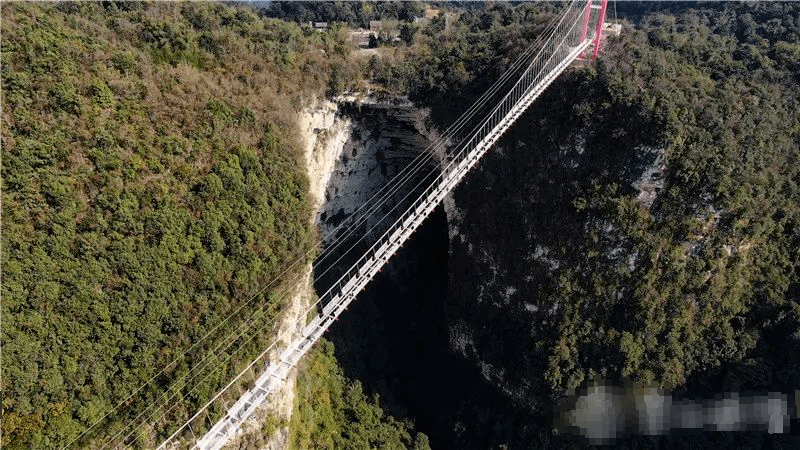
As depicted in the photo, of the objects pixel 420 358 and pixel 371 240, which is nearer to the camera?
pixel 420 358

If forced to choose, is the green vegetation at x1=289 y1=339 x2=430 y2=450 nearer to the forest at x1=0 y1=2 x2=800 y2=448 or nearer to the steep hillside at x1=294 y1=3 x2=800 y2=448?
the forest at x1=0 y1=2 x2=800 y2=448

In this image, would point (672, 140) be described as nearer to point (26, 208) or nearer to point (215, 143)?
point (215, 143)

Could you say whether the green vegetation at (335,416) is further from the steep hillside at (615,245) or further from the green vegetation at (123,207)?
the green vegetation at (123,207)

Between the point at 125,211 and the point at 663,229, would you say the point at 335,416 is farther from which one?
the point at 663,229

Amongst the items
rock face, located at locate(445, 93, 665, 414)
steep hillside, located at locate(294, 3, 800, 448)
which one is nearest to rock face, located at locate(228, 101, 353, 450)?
steep hillside, located at locate(294, 3, 800, 448)

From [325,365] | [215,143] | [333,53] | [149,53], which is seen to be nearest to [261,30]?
[333,53]

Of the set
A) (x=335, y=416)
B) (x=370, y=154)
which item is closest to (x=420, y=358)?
(x=335, y=416)
